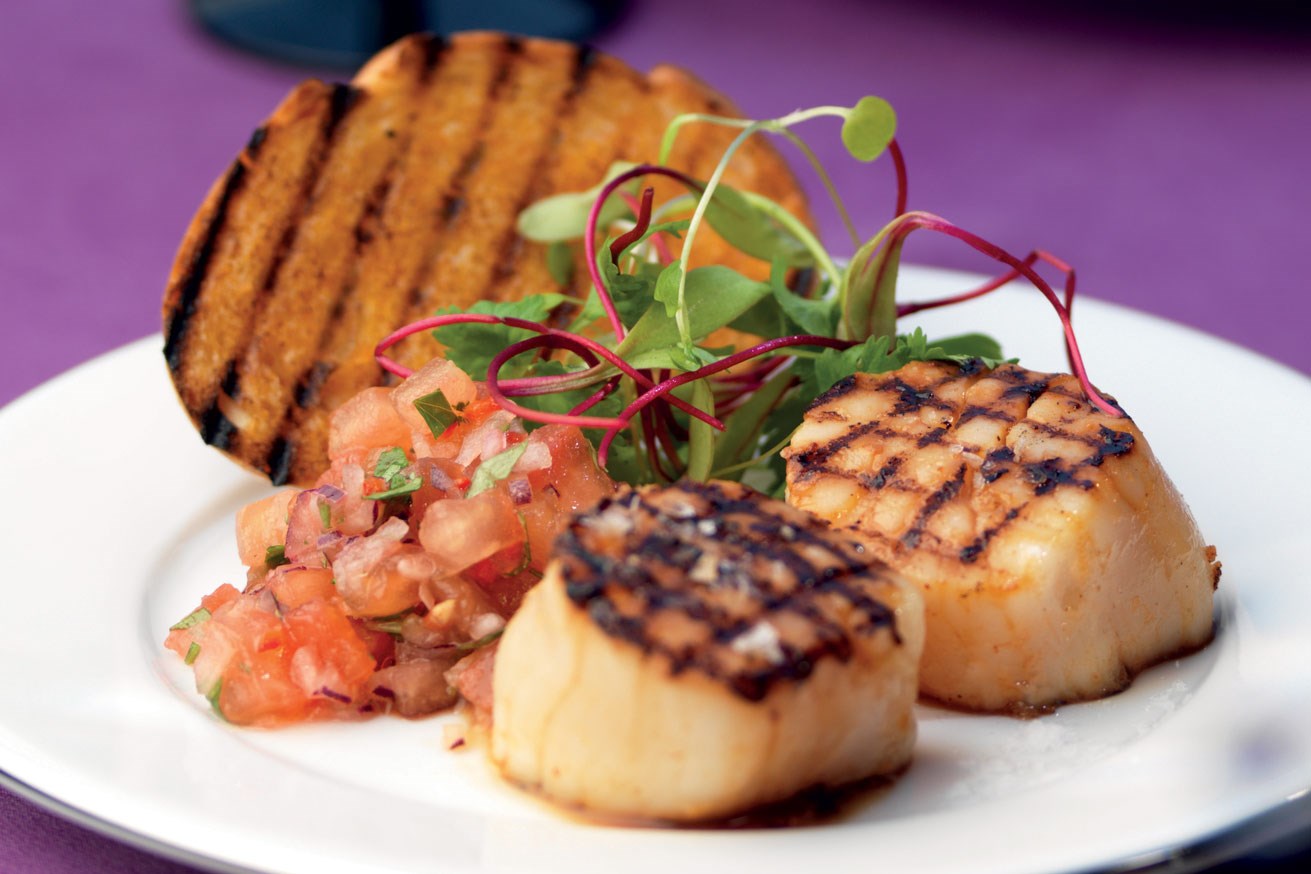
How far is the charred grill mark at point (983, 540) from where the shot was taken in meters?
2.28

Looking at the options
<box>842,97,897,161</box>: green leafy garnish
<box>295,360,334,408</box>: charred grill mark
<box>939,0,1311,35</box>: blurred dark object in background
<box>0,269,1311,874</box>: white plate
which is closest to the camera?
<box>0,269,1311,874</box>: white plate

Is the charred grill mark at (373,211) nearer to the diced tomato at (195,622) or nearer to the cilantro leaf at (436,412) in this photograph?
the cilantro leaf at (436,412)

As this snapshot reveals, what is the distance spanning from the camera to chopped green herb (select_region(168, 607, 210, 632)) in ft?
8.38

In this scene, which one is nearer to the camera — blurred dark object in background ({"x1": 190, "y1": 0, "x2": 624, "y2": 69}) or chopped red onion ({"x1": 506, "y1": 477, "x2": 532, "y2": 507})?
chopped red onion ({"x1": 506, "y1": 477, "x2": 532, "y2": 507})

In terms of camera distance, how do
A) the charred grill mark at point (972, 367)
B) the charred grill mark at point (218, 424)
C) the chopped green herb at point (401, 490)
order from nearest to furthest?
the chopped green herb at point (401, 490), the charred grill mark at point (972, 367), the charred grill mark at point (218, 424)

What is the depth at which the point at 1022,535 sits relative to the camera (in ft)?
7.48

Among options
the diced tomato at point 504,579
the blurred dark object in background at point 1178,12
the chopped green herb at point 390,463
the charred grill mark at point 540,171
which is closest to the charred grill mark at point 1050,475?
the diced tomato at point 504,579

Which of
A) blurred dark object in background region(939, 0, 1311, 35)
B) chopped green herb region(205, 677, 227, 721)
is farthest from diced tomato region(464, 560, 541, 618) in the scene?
blurred dark object in background region(939, 0, 1311, 35)

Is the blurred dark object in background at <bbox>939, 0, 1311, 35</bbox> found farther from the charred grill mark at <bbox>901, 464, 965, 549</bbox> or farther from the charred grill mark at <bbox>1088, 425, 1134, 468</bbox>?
the charred grill mark at <bbox>901, 464, 965, 549</bbox>

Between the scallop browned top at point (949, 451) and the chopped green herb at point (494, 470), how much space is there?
18.4 inches

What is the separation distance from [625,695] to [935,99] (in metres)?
4.72

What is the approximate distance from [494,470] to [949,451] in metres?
0.75

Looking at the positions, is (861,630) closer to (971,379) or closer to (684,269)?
(971,379)

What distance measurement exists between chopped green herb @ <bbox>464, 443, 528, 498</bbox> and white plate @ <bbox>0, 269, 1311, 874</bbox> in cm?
39
